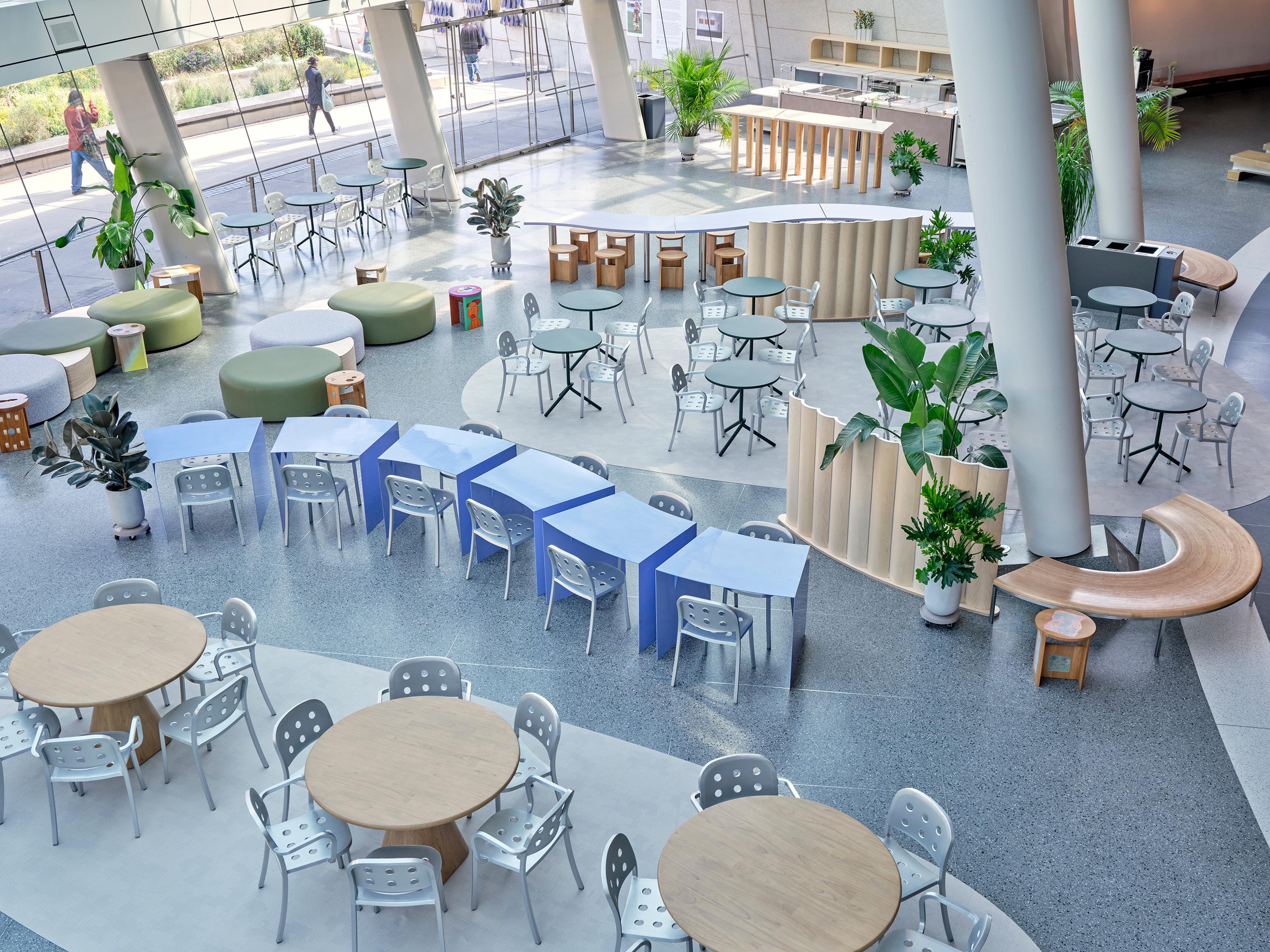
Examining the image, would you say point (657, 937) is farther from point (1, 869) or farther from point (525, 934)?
point (1, 869)

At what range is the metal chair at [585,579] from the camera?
25.2 feet

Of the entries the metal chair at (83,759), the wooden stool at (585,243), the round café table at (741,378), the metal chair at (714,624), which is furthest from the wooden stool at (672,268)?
the metal chair at (83,759)

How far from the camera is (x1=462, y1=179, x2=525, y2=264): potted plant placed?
15.3 meters

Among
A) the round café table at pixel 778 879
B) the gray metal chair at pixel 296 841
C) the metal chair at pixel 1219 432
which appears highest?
the round café table at pixel 778 879

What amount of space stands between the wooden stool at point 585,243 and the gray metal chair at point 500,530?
24.8ft

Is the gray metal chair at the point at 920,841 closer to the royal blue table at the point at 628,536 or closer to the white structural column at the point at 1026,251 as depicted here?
the royal blue table at the point at 628,536

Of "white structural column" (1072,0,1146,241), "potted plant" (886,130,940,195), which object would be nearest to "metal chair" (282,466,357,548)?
"white structural column" (1072,0,1146,241)

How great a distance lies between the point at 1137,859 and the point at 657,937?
2.85m

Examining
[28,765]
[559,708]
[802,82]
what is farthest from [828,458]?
[802,82]

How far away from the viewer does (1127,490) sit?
9789 millimetres

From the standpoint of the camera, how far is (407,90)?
1828 centimetres

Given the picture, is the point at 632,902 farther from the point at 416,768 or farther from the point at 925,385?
the point at 925,385

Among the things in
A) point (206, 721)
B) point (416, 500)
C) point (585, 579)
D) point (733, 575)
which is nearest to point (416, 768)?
point (206, 721)

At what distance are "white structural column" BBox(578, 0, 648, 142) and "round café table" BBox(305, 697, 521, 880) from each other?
18.8m
